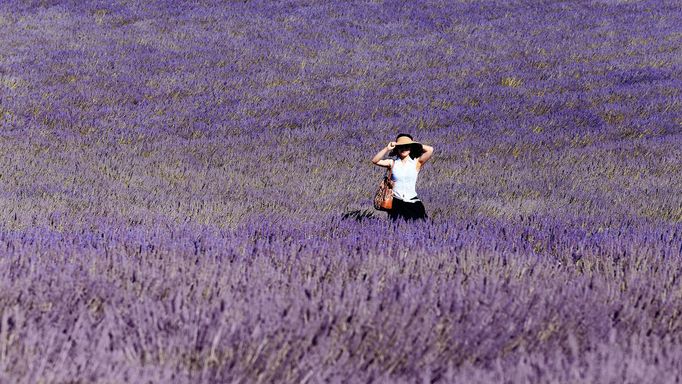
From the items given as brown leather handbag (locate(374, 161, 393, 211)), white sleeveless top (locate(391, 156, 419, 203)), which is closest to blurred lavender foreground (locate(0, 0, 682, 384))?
brown leather handbag (locate(374, 161, 393, 211))

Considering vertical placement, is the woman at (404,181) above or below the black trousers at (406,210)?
above

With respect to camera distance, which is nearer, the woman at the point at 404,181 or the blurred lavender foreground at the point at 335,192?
the blurred lavender foreground at the point at 335,192

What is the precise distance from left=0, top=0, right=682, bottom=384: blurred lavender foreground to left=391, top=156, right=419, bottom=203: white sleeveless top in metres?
0.45

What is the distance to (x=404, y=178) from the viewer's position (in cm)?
670

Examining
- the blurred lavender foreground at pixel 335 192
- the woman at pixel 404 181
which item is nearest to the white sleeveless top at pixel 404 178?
the woman at pixel 404 181

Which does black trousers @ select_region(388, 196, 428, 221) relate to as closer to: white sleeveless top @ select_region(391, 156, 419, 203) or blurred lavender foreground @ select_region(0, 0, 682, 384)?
white sleeveless top @ select_region(391, 156, 419, 203)

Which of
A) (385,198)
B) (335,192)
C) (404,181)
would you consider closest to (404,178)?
(404,181)

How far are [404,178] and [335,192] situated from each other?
244cm

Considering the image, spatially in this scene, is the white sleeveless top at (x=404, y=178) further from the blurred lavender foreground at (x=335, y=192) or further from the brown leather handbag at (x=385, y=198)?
the blurred lavender foreground at (x=335, y=192)

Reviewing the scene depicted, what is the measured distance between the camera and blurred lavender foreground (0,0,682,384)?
7.07ft

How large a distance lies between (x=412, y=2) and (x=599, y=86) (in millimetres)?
7607

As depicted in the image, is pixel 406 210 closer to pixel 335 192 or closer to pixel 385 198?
pixel 385 198

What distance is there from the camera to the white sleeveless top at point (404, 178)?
667 centimetres

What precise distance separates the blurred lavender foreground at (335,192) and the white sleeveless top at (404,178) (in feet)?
1.49
